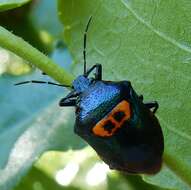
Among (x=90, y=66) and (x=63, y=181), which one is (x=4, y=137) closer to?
(x=63, y=181)

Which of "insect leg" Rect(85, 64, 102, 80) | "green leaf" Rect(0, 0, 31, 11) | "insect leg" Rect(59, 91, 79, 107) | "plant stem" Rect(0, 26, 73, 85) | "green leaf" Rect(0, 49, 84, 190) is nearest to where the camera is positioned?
"plant stem" Rect(0, 26, 73, 85)

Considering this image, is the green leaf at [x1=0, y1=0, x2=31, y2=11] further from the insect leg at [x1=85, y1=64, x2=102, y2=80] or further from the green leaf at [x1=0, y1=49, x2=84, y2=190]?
the green leaf at [x1=0, y1=49, x2=84, y2=190]

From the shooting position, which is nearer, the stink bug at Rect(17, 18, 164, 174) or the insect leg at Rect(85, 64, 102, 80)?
the stink bug at Rect(17, 18, 164, 174)

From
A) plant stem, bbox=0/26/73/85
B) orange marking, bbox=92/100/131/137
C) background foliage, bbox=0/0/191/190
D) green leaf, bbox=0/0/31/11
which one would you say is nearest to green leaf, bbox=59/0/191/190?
background foliage, bbox=0/0/191/190

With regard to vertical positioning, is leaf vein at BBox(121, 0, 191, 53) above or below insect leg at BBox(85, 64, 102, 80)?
above

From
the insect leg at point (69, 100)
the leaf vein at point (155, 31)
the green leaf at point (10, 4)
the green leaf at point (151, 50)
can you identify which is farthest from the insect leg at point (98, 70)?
the green leaf at point (10, 4)

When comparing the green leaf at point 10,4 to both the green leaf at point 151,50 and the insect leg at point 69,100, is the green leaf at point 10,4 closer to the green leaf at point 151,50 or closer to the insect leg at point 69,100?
the green leaf at point 151,50

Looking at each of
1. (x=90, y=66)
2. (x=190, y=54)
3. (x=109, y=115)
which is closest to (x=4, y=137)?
(x=90, y=66)
